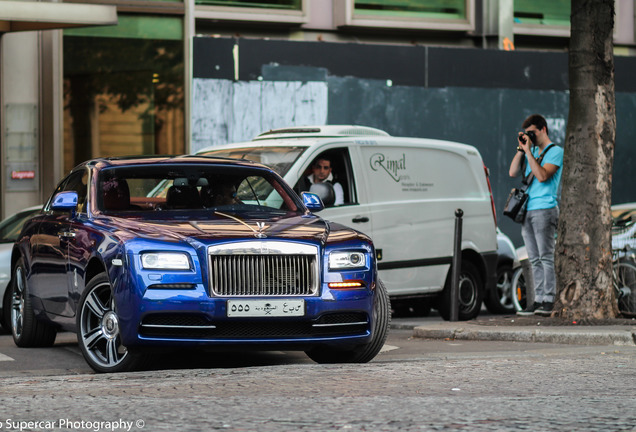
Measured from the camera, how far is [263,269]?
8.00m

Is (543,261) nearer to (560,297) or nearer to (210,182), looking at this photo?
(560,297)

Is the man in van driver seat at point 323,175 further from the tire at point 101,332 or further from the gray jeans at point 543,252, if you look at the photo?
the tire at point 101,332

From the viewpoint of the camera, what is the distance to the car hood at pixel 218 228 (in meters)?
8.01

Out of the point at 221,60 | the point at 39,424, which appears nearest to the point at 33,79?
the point at 221,60

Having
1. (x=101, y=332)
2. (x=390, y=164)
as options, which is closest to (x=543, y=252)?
(x=390, y=164)

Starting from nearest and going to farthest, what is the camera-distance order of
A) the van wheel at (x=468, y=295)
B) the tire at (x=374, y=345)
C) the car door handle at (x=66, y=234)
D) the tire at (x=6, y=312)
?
the tire at (x=374, y=345), the car door handle at (x=66, y=234), the tire at (x=6, y=312), the van wheel at (x=468, y=295)

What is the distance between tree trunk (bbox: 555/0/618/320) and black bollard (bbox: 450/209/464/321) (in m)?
1.14

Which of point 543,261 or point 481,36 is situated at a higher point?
point 481,36

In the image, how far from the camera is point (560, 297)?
11570 millimetres

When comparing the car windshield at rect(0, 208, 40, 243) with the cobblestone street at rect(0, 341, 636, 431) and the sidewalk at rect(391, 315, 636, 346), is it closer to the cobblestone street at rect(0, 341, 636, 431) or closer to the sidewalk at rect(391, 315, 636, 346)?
the sidewalk at rect(391, 315, 636, 346)

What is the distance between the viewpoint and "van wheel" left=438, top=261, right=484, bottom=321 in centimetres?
1380

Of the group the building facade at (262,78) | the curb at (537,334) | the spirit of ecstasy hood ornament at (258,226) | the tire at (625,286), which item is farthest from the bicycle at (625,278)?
the building facade at (262,78)

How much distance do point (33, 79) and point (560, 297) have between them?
980 centimetres

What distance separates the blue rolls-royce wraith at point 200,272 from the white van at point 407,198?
2930 mm
